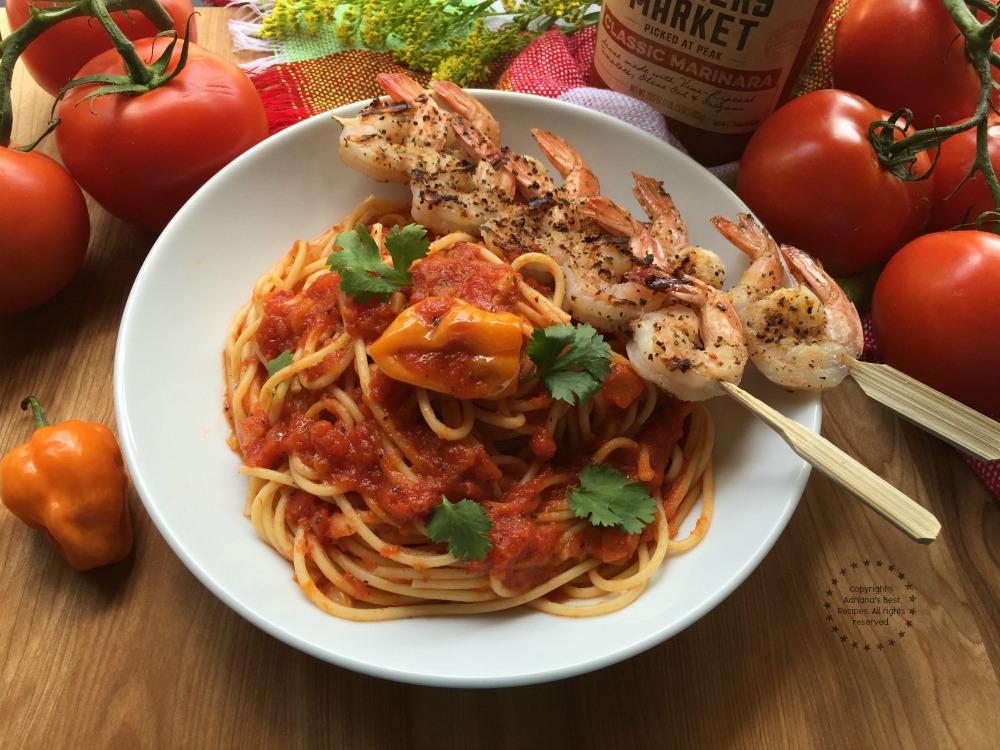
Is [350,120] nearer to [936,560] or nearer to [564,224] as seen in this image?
[564,224]

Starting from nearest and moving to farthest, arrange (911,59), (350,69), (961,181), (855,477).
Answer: (855,477), (961,181), (911,59), (350,69)

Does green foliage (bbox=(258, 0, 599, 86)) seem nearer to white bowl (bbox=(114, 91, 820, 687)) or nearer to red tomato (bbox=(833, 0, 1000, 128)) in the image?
white bowl (bbox=(114, 91, 820, 687))

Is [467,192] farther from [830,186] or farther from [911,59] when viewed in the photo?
[911,59]

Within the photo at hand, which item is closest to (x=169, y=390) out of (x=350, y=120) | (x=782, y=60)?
(x=350, y=120)

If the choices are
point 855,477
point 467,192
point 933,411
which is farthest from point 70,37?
point 933,411

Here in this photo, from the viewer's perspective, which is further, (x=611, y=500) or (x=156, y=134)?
→ (x=156, y=134)

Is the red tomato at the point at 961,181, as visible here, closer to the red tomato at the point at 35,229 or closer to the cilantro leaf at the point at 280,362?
the cilantro leaf at the point at 280,362

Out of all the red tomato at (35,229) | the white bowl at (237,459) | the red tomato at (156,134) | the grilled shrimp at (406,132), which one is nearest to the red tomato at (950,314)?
the white bowl at (237,459)
